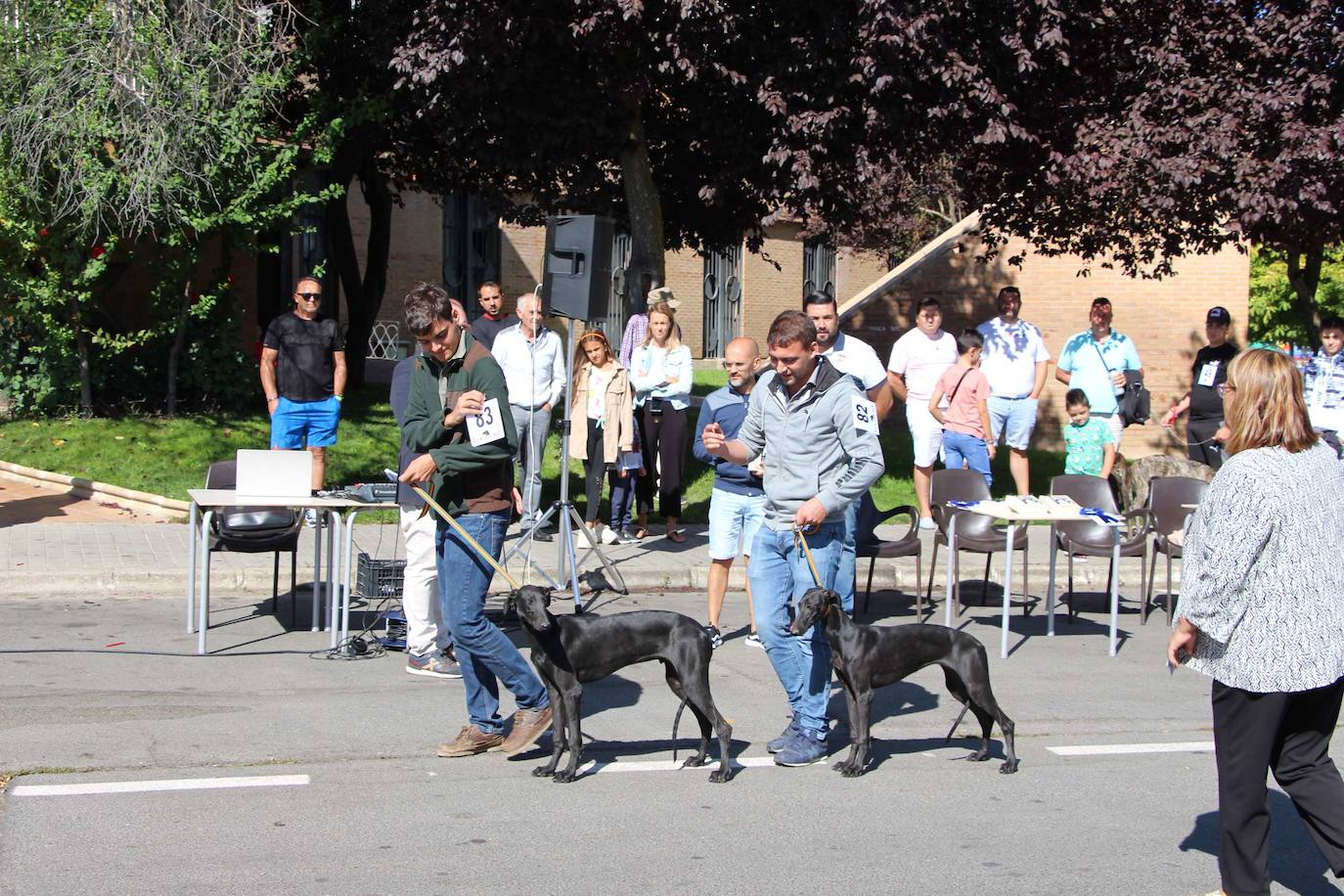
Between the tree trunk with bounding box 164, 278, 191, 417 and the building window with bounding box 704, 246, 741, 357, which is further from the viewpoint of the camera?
the building window with bounding box 704, 246, 741, 357

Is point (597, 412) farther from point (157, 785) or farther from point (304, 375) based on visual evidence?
point (157, 785)

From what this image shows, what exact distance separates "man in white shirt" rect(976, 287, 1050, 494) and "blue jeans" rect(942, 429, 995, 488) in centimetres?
187

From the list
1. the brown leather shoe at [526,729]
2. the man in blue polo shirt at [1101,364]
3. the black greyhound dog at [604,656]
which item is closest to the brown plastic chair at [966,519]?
the man in blue polo shirt at [1101,364]

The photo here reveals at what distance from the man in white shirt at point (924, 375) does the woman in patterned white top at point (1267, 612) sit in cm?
839

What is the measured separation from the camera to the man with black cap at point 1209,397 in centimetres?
1416

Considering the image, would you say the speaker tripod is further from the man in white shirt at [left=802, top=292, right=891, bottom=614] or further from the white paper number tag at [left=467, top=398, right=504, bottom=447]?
the white paper number tag at [left=467, top=398, right=504, bottom=447]

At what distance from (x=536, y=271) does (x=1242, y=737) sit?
31.5 m

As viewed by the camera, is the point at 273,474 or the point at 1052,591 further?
the point at 1052,591

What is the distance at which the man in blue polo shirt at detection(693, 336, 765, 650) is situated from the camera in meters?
8.74

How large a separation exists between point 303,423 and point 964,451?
543 centimetres

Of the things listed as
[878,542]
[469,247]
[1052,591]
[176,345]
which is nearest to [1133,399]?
[1052,591]

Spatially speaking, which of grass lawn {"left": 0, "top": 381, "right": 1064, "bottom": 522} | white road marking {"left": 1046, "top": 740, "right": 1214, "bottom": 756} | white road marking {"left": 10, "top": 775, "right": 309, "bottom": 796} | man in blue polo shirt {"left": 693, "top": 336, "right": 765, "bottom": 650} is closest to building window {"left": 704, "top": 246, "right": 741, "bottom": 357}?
grass lawn {"left": 0, "top": 381, "right": 1064, "bottom": 522}

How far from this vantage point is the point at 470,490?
661 cm

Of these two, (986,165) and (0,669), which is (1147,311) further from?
(0,669)
